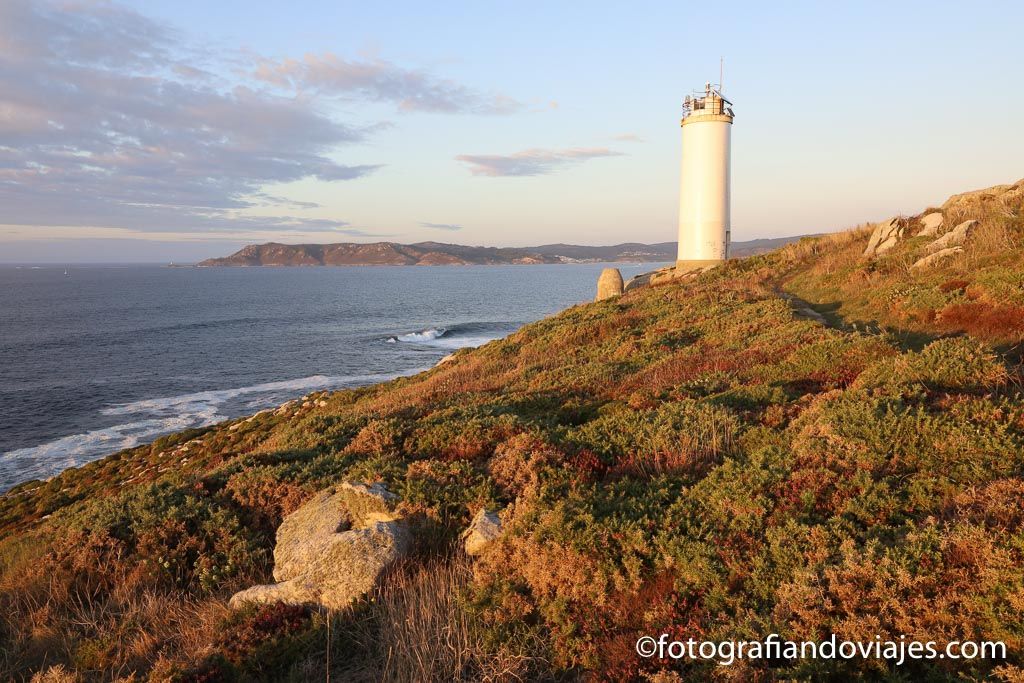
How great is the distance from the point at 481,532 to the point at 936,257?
60.6 ft

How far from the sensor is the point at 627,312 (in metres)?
22.3

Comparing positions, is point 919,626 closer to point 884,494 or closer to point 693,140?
point 884,494

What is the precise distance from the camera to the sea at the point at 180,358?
29.9 m

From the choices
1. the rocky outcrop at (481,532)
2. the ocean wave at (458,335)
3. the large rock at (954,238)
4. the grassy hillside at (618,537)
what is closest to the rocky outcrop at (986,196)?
the large rock at (954,238)

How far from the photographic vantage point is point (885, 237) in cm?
2373

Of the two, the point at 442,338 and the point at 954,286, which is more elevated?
the point at 954,286

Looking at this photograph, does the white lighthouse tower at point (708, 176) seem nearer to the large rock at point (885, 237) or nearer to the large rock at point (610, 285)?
the large rock at point (610, 285)

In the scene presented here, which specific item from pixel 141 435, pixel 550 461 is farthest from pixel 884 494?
pixel 141 435

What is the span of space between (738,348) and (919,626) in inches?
375

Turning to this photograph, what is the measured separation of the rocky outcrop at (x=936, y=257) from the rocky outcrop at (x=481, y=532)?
1765 cm

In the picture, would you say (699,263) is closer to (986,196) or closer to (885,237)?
(885,237)

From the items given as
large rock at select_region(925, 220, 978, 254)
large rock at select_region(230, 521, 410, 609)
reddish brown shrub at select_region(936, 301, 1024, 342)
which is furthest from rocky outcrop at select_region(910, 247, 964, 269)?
large rock at select_region(230, 521, 410, 609)

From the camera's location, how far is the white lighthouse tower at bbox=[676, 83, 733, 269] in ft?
113

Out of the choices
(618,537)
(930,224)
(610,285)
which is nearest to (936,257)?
(930,224)
